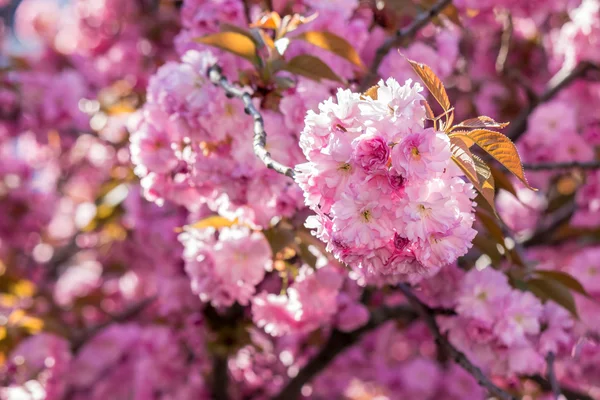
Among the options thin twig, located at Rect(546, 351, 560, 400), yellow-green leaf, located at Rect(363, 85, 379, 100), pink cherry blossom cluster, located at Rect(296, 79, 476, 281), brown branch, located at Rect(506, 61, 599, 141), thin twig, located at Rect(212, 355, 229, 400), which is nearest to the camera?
pink cherry blossom cluster, located at Rect(296, 79, 476, 281)

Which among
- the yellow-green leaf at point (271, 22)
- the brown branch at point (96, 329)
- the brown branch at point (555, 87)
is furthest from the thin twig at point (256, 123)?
the brown branch at point (96, 329)

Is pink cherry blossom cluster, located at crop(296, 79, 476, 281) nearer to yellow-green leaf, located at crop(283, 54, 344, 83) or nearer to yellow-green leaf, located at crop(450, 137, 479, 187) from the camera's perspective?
yellow-green leaf, located at crop(450, 137, 479, 187)

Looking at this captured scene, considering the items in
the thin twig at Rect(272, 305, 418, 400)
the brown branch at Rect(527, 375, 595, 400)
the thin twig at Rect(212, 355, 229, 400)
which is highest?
the brown branch at Rect(527, 375, 595, 400)

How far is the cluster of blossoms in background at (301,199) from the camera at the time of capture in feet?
2.56

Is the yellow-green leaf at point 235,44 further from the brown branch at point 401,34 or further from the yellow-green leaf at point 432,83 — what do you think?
the yellow-green leaf at point 432,83

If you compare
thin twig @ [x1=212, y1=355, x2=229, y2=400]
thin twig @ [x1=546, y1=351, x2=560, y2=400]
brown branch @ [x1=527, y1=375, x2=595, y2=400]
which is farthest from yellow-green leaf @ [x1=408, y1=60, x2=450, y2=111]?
thin twig @ [x1=212, y1=355, x2=229, y2=400]

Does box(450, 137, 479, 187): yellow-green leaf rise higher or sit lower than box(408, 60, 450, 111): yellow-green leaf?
lower

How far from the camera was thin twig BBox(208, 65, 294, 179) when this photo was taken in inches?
32.8

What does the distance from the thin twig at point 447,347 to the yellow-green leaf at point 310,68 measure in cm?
48

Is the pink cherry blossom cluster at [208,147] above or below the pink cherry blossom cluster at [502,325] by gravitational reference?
above

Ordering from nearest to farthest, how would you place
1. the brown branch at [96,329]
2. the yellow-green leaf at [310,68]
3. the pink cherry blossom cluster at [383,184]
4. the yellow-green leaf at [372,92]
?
the pink cherry blossom cluster at [383,184] < the yellow-green leaf at [372,92] < the yellow-green leaf at [310,68] < the brown branch at [96,329]

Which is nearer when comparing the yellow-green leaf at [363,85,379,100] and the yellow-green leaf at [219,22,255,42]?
the yellow-green leaf at [363,85,379,100]

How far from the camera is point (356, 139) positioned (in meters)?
0.73

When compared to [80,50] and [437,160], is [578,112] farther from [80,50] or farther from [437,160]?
[80,50]
